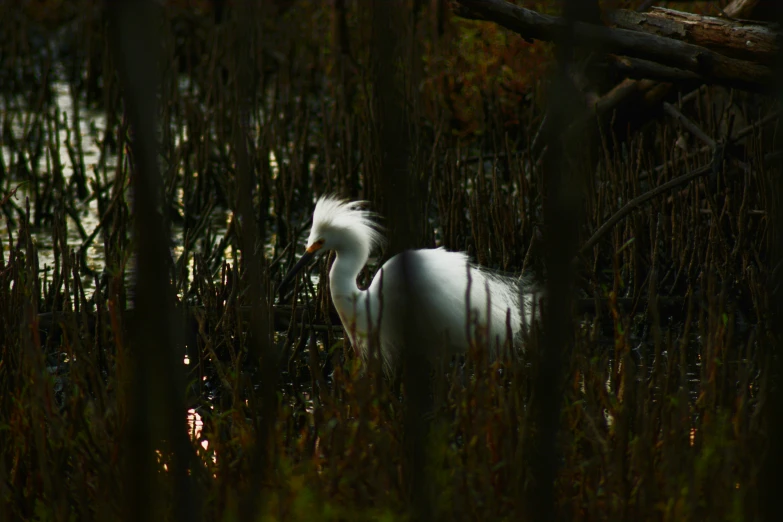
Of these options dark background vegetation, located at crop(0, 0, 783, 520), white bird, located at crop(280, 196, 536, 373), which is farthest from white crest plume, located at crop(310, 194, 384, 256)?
dark background vegetation, located at crop(0, 0, 783, 520)

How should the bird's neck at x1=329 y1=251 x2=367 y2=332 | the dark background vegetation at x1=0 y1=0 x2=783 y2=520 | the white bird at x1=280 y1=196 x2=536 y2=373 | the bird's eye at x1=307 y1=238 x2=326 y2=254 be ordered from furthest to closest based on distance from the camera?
1. the bird's eye at x1=307 y1=238 x2=326 y2=254
2. the bird's neck at x1=329 y1=251 x2=367 y2=332
3. the white bird at x1=280 y1=196 x2=536 y2=373
4. the dark background vegetation at x1=0 y1=0 x2=783 y2=520

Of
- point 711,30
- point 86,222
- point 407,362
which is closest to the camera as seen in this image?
point 407,362

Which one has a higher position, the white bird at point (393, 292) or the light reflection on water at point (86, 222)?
the light reflection on water at point (86, 222)

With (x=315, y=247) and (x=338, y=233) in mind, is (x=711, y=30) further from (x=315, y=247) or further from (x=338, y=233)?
(x=315, y=247)

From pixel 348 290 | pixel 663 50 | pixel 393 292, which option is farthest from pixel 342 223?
pixel 663 50

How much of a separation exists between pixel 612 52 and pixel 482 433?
Result: 6.58 ft

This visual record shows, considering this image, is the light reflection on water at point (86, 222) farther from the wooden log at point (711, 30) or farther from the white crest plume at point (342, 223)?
the wooden log at point (711, 30)

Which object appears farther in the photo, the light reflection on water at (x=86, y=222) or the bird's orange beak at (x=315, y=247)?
the light reflection on water at (x=86, y=222)

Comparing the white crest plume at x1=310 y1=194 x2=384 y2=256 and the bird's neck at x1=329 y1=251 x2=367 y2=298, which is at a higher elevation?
the white crest plume at x1=310 y1=194 x2=384 y2=256

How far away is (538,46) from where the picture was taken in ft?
19.7

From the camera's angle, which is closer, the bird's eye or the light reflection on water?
the bird's eye

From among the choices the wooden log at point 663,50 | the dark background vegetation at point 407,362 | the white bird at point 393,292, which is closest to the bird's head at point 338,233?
the white bird at point 393,292

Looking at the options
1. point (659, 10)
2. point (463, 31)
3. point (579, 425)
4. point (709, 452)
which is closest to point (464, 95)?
point (463, 31)

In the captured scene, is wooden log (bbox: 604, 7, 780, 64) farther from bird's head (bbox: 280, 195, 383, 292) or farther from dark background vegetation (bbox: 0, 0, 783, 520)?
bird's head (bbox: 280, 195, 383, 292)
